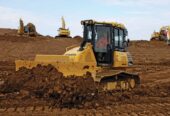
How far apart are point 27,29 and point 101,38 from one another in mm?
31443

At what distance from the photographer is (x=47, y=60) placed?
11406mm

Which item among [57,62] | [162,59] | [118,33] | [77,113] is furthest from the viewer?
[162,59]

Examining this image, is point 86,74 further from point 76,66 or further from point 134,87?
point 134,87

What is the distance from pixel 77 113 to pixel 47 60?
275 cm

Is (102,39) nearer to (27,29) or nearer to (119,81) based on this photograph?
(119,81)

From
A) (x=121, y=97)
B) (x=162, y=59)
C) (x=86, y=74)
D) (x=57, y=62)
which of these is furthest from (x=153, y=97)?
(x=162, y=59)

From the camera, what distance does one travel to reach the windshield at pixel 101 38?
39.5ft

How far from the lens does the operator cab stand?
12.0 metres

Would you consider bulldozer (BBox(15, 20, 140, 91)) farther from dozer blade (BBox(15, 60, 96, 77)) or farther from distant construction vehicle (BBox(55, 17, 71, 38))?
distant construction vehicle (BBox(55, 17, 71, 38))

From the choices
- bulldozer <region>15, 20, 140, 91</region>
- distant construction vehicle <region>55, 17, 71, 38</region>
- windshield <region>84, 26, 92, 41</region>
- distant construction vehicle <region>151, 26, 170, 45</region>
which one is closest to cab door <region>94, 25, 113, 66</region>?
bulldozer <region>15, 20, 140, 91</region>

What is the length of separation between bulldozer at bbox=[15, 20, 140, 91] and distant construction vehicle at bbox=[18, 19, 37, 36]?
98.1ft

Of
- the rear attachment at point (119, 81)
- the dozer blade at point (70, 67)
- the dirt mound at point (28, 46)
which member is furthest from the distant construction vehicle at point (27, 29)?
the dozer blade at point (70, 67)

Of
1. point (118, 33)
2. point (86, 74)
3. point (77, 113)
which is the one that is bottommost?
point (77, 113)

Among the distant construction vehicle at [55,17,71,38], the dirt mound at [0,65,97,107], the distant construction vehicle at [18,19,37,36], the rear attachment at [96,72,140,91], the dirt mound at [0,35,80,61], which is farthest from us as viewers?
the distant construction vehicle at [55,17,71,38]
